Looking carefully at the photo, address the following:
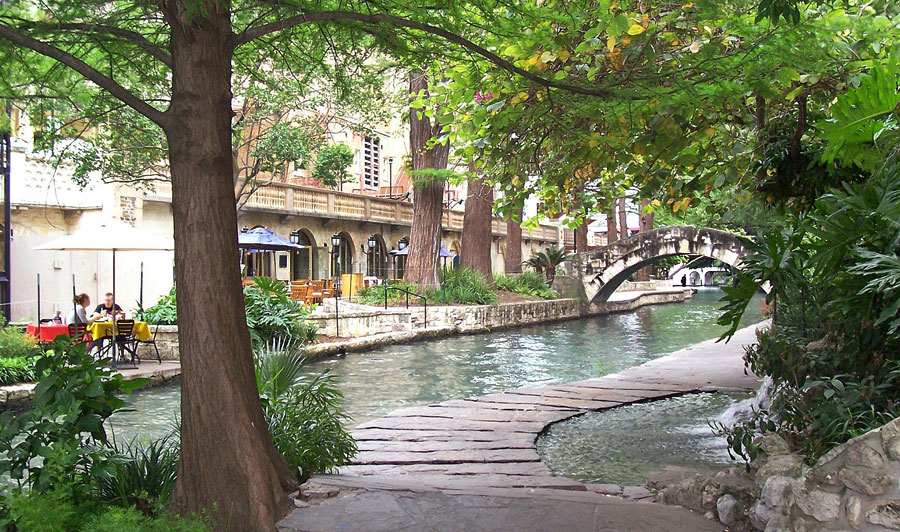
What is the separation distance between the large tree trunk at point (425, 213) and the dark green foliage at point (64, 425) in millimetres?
17252

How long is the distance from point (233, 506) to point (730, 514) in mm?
2873

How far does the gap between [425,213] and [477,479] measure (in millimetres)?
17827

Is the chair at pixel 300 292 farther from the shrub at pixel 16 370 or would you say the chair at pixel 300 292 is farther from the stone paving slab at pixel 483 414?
the stone paving slab at pixel 483 414

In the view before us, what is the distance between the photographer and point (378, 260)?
37875 mm

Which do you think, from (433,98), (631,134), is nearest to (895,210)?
(631,134)

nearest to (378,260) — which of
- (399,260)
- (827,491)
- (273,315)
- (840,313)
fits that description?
(399,260)

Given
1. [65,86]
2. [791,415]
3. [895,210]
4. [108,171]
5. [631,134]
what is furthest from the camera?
[108,171]

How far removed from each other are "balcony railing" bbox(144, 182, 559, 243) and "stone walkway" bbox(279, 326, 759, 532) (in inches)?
764

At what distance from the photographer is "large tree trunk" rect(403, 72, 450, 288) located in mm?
22392

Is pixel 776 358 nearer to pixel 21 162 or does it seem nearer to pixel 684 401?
pixel 684 401

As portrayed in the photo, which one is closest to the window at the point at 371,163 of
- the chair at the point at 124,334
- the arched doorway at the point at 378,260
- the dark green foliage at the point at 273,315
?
the arched doorway at the point at 378,260

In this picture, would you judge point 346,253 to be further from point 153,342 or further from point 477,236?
point 153,342

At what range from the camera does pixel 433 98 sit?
8.20m

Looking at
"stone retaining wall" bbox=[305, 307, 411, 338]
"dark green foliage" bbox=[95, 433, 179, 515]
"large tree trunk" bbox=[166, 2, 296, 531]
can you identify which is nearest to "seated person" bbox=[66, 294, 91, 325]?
"stone retaining wall" bbox=[305, 307, 411, 338]
